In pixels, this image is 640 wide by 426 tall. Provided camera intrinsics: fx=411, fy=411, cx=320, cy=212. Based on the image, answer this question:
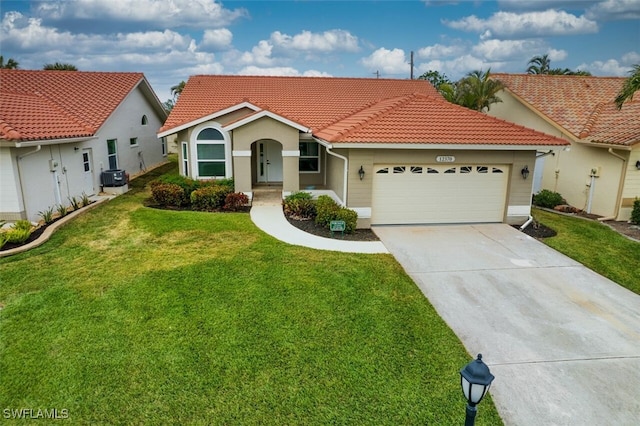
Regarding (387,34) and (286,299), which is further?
(387,34)

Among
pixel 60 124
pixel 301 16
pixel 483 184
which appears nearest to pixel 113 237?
pixel 60 124

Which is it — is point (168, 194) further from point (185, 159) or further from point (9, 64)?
point (9, 64)

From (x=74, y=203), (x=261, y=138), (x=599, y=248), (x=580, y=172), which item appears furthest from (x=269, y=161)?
(x=599, y=248)

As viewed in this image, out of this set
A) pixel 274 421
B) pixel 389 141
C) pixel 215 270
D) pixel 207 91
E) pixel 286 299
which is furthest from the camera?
pixel 207 91

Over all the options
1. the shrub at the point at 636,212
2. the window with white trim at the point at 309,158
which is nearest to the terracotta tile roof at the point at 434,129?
the shrub at the point at 636,212

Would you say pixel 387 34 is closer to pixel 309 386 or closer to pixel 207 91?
pixel 207 91

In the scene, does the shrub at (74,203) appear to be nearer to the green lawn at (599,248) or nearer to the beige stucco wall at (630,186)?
the green lawn at (599,248)

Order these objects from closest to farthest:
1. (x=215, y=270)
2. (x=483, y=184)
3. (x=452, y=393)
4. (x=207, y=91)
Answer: (x=452, y=393) < (x=215, y=270) < (x=483, y=184) < (x=207, y=91)
